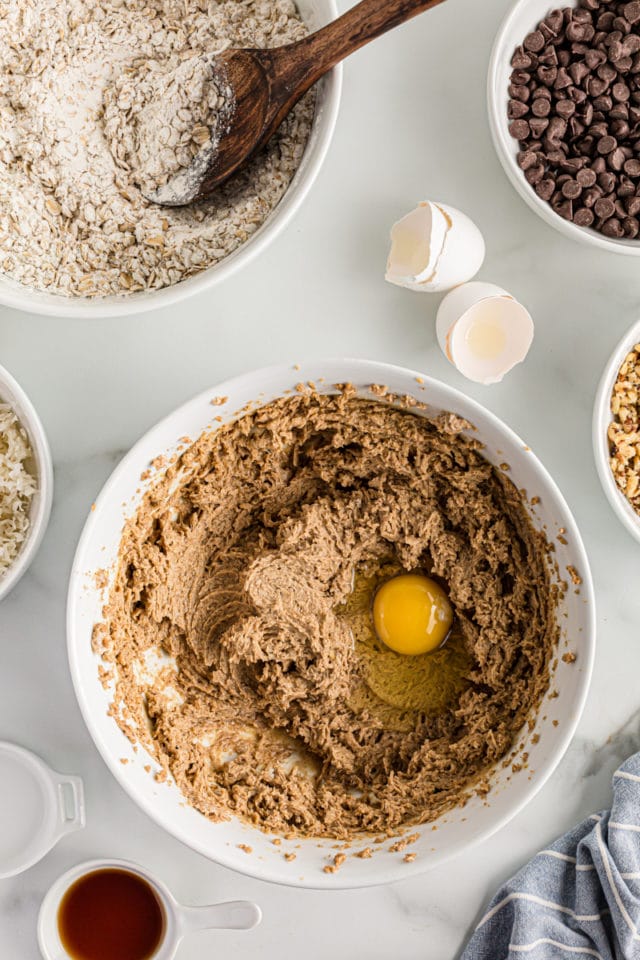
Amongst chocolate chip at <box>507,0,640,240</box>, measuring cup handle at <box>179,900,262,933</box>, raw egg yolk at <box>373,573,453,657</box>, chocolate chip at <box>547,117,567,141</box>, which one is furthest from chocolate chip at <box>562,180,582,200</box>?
measuring cup handle at <box>179,900,262,933</box>

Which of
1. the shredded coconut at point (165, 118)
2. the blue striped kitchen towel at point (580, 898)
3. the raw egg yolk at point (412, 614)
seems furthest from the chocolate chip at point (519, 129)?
the blue striped kitchen towel at point (580, 898)

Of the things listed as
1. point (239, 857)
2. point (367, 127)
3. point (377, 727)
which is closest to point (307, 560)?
point (377, 727)

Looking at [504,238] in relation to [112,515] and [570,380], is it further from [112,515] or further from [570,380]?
[112,515]

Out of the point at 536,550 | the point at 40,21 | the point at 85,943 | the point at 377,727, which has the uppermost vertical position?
the point at 40,21

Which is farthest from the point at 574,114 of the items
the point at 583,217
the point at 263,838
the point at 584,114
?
the point at 263,838

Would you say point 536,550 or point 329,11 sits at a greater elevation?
point 329,11

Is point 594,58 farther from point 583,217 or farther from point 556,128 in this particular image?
point 583,217

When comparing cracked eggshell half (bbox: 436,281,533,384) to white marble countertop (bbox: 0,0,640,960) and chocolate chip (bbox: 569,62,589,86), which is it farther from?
chocolate chip (bbox: 569,62,589,86)
